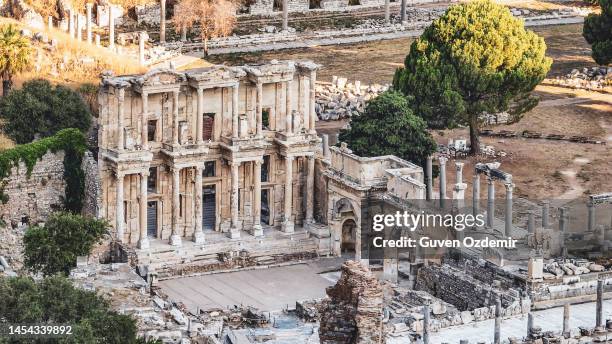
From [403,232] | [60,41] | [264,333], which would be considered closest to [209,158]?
[403,232]

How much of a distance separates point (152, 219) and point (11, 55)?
49.4ft

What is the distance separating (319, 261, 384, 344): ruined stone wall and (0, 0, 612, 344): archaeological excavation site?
9535 mm

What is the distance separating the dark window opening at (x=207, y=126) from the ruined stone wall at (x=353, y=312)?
36721 mm

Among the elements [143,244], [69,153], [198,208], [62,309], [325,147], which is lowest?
[143,244]

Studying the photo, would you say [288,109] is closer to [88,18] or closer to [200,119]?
[200,119]

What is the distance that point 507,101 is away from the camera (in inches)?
4237

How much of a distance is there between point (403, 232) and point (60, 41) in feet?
107

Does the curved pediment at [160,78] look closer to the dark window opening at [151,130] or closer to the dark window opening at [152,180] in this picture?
the dark window opening at [151,130]

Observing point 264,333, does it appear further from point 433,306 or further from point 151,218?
point 151,218

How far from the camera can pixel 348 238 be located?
95.2 metres

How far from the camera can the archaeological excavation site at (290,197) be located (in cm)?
7994

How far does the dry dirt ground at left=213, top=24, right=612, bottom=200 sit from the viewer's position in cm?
10500

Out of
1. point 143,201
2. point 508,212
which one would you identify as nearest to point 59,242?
point 143,201

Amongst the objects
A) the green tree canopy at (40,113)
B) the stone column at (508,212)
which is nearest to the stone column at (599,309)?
the stone column at (508,212)
